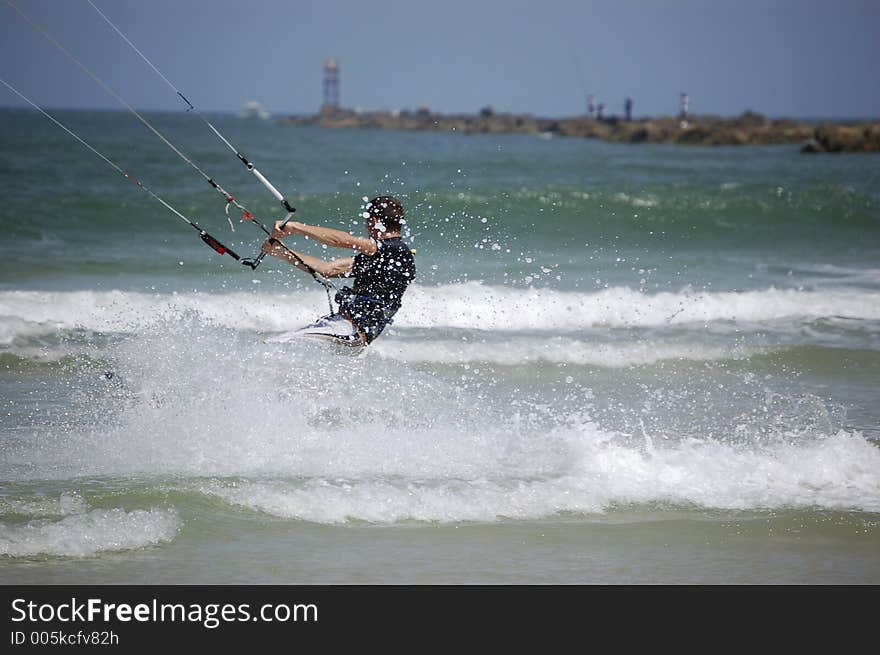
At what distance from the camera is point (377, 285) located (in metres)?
8.33

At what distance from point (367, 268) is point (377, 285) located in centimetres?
16

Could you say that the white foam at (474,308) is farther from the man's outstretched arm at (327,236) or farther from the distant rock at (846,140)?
the distant rock at (846,140)

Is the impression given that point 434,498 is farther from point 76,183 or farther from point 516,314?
point 76,183

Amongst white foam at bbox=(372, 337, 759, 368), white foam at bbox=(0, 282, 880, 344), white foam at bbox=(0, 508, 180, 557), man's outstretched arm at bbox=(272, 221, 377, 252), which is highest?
man's outstretched arm at bbox=(272, 221, 377, 252)

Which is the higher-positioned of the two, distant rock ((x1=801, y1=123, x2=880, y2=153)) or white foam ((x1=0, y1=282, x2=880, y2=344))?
distant rock ((x1=801, y1=123, x2=880, y2=153))

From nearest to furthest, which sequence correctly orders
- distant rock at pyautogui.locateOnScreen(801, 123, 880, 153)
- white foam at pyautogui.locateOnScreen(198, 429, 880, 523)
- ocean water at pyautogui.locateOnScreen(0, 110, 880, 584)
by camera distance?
ocean water at pyautogui.locateOnScreen(0, 110, 880, 584)
white foam at pyautogui.locateOnScreen(198, 429, 880, 523)
distant rock at pyautogui.locateOnScreen(801, 123, 880, 153)

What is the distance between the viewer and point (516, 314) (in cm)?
1416

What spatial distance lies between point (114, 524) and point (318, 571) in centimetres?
130

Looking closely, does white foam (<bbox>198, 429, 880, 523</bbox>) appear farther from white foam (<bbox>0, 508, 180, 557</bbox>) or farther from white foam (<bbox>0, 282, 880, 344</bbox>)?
white foam (<bbox>0, 282, 880, 344</bbox>)

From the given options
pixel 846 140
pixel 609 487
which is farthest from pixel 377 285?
pixel 846 140

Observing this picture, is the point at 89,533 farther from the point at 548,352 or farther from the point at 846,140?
the point at 846,140

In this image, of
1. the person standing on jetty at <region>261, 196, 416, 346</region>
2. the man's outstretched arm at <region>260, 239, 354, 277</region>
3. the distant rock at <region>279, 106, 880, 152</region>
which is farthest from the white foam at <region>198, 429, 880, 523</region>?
the distant rock at <region>279, 106, 880, 152</region>

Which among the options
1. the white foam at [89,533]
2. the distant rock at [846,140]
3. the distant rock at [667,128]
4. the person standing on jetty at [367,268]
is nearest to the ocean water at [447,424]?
the white foam at [89,533]

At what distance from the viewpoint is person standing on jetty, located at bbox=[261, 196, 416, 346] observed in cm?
808
